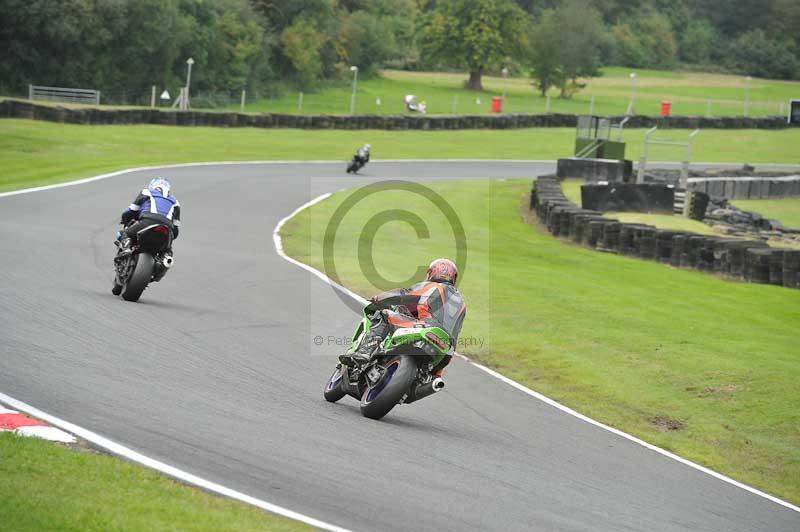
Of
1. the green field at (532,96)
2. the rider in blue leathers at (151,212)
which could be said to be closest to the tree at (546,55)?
the green field at (532,96)

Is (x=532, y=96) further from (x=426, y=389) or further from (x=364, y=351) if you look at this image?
(x=426, y=389)

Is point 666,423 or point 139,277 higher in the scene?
point 139,277

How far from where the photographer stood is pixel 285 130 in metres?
47.5

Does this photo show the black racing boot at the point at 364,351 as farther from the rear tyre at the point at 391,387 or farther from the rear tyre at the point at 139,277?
the rear tyre at the point at 139,277

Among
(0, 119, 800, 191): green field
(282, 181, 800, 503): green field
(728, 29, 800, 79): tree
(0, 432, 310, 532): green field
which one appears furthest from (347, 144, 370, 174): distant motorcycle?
(728, 29, 800, 79): tree

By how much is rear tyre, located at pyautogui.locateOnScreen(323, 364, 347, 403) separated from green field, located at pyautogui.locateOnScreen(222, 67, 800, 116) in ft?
174

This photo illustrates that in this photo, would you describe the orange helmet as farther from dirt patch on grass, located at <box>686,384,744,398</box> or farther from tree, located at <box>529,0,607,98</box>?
tree, located at <box>529,0,607,98</box>

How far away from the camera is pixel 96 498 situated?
6.49m

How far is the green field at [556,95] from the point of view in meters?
70.6

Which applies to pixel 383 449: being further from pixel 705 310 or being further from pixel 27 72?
pixel 27 72

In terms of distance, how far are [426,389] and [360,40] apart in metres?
76.2

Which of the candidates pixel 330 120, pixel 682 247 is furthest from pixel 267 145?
pixel 682 247

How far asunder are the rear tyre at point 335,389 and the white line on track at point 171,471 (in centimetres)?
287

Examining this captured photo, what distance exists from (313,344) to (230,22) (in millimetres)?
58968
